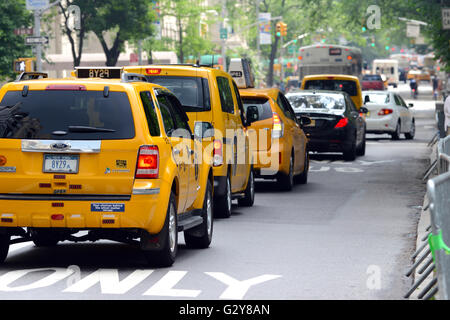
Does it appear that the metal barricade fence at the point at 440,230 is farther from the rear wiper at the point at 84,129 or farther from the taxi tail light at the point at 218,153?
the taxi tail light at the point at 218,153

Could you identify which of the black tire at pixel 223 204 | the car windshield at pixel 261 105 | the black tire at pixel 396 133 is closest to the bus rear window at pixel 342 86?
the black tire at pixel 396 133

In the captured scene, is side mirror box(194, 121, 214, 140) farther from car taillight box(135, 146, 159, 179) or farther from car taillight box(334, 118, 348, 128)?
car taillight box(334, 118, 348, 128)

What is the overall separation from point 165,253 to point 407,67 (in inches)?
7179

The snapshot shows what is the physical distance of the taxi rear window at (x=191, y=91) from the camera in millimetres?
14125

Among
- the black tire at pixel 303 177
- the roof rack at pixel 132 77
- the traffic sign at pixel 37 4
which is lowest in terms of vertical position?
the black tire at pixel 303 177

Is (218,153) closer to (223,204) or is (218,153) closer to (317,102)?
(223,204)

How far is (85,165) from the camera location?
989cm

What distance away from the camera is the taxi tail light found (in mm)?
14234

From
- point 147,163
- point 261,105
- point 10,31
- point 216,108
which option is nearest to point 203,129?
point 216,108

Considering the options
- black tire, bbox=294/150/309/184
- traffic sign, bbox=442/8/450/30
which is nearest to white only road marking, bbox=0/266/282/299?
black tire, bbox=294/150/309/184

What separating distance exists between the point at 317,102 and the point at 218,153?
11.4 m

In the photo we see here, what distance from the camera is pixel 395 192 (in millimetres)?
19203

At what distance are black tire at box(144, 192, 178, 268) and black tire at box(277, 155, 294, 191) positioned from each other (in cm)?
827

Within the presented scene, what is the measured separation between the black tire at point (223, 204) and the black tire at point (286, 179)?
3.73 metres
